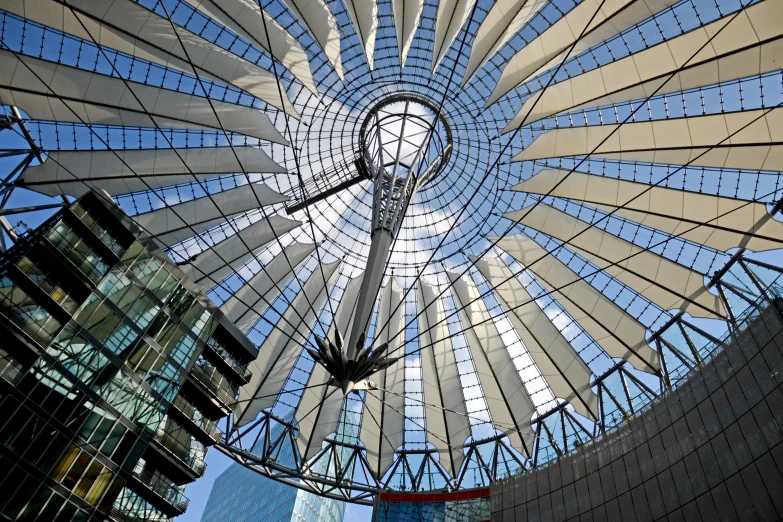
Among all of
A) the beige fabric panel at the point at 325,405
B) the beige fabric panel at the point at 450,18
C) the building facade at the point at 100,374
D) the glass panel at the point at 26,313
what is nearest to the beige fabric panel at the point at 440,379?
the beige fabric panel at the point at 325,405

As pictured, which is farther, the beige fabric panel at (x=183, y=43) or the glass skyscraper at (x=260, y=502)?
the glass skyscraper at (x=260, y=502)

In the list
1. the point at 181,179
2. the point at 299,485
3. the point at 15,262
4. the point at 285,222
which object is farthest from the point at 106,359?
A: the point at 299,485

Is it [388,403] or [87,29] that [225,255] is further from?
[87,29]

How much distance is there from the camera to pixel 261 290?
3123 centimetres

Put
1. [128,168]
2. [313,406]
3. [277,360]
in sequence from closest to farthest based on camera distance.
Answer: [128,168], [277,360], [313,406]

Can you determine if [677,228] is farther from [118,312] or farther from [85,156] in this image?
[85,156]

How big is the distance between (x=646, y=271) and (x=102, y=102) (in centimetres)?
2347

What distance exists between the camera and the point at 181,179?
90.6 ft

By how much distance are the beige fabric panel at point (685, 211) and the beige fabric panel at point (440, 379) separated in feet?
29.0

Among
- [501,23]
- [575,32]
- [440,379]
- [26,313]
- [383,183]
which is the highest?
[383,183]

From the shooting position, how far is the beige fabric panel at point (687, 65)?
1912cm

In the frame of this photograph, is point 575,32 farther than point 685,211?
No

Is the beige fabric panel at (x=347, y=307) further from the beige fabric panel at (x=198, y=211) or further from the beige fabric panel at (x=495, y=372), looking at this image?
the beige fabric panel at (x=198, y=211)

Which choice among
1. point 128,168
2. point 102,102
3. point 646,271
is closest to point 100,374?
point 128,168
